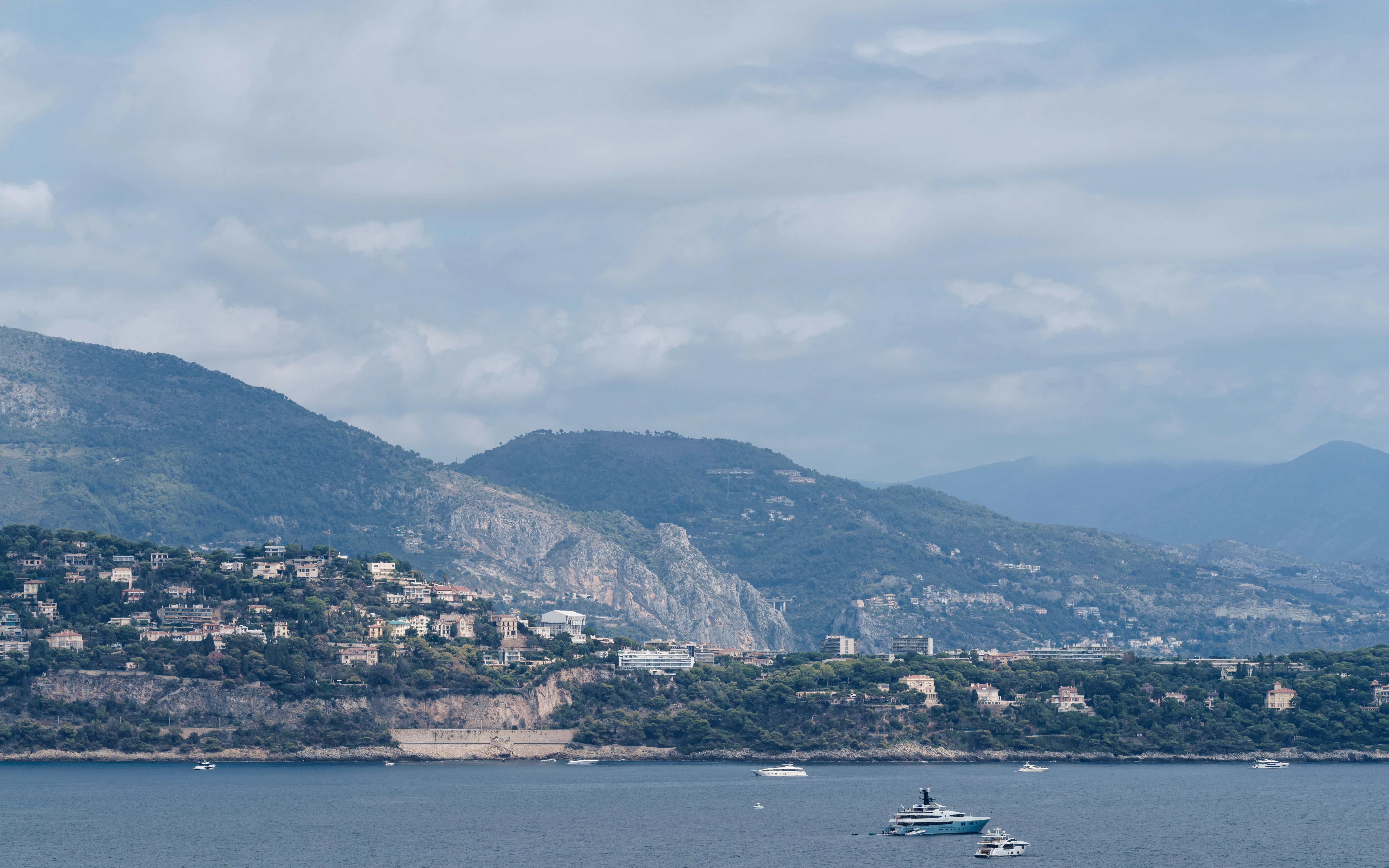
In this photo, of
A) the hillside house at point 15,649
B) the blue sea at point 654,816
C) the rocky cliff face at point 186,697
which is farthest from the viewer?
the hillside house at point 15,649

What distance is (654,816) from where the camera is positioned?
140000 millimetres

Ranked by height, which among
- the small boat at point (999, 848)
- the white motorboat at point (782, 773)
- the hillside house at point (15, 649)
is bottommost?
the white motorboat at point (782, 773)

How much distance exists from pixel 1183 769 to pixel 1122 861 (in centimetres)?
8097

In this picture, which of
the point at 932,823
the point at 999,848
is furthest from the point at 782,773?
the point at 999,848

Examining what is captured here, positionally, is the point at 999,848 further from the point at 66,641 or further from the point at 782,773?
the point at 66,641

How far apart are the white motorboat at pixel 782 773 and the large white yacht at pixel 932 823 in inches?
1939

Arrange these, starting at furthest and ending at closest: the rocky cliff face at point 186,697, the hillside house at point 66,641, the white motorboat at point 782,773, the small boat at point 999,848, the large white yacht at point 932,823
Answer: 1. the hillside house at point 66,641
2. the rocky cliff face at point 186,697
3. the white motorboat at point 782,773
4. the large white yacht at point 932,823
5. the small boat at point 999,848

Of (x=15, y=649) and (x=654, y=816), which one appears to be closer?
(x=654, y=816)

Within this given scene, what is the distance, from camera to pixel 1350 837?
127875 mm

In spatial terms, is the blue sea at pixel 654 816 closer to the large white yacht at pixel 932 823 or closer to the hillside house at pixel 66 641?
the large white yacht at pixel 932 823

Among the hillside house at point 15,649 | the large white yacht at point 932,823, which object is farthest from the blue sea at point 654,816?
the hillside house at point 15,649

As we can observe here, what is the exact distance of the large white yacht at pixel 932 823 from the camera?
13075 centimetres

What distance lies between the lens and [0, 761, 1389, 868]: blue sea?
386 feet

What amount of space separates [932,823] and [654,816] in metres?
22.0
